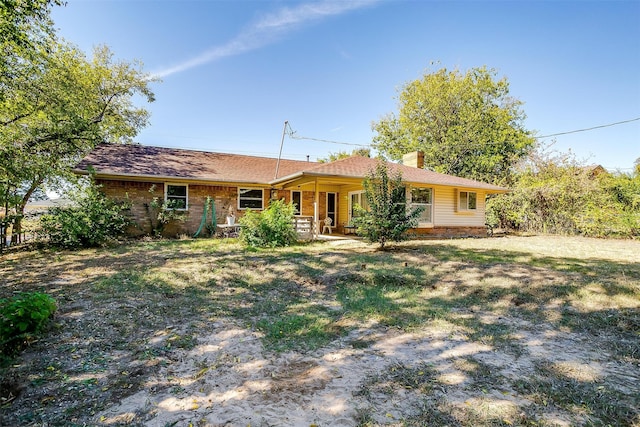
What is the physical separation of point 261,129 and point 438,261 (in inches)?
705

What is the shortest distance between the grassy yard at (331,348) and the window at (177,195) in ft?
22.2

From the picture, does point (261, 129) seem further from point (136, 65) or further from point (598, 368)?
point (598, 368)

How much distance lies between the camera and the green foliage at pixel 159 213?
12.8 m

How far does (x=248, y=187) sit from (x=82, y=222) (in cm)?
659

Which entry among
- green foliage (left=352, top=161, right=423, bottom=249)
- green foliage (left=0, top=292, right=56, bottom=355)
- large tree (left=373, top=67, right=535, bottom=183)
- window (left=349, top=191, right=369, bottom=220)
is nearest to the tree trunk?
green foliage (left=0, top=292, right=56, bottom=355)

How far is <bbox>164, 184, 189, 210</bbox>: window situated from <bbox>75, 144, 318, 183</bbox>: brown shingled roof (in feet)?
2.16

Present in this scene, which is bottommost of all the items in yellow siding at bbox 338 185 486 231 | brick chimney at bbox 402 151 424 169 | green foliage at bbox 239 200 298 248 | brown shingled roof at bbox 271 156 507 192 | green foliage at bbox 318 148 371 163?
green foliage at bbox 239 200 298 248

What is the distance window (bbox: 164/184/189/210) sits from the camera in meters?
13.3

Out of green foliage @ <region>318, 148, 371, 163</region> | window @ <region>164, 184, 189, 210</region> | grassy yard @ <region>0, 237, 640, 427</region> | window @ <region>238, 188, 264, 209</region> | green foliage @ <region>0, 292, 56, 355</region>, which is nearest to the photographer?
grassy yard @ <region>0, 237, 640, 427</region>

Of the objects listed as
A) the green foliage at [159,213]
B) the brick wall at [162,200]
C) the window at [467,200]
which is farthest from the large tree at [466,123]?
the green foliage at [159,213]

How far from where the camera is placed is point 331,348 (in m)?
3.35

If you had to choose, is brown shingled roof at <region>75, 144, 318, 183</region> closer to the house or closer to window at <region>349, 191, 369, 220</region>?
the house

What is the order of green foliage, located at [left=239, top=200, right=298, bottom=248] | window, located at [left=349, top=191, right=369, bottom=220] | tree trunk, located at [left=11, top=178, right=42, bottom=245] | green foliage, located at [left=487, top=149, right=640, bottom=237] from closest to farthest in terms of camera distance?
tree trunk, located at [left=11, top=178, right=42, bottom=245] < green foliage, located at [left=239, top=200, right=298, bottom=248] < green foliage, located at [left=487, top=149, right=640, bottom=237] < window, located at [left=349, top=191, right=369, bottom=220]

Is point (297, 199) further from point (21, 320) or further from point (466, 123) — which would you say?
point (466, 123)
